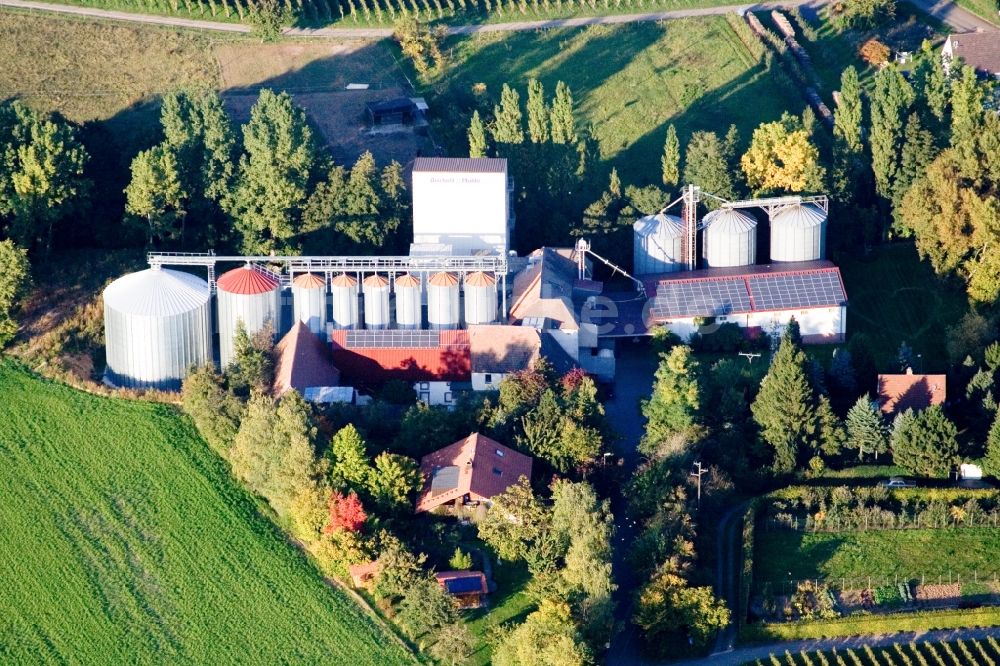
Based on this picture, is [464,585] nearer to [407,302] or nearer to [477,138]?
[407,302]

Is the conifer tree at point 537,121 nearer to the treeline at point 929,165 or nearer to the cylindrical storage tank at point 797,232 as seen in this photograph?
the cylindrical storage tank at point 797,232

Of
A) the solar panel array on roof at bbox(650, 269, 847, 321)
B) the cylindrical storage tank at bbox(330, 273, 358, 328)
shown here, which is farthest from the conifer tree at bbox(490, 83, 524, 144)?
the cylindrical storage tank at bbox(330, 273, 358, 328)

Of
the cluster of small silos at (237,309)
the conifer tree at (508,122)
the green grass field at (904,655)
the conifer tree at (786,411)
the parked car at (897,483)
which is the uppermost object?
the conifer tree at (508,122)

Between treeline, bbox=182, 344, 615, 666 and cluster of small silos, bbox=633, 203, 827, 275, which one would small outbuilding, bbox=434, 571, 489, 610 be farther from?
cluster of small silos, bbox=633, 203, 827, 275

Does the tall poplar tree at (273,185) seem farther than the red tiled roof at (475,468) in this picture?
Yes

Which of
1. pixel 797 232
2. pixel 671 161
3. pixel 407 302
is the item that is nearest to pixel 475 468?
pixel 407 302

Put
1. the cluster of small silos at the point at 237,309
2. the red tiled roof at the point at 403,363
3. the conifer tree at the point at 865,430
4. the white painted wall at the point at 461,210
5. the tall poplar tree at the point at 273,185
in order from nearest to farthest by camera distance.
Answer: the conifer tree at the point at 865,430
the cluster of small silos at the point at 237,309
the red tiled roof at the point at 403,363
the white painted wall at the point at 461,210
the tall poplar tree at the point at 273,185

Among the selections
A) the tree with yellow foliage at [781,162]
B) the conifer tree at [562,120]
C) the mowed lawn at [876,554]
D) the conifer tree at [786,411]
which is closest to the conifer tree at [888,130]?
the tree with yellow foliage at [781,162]

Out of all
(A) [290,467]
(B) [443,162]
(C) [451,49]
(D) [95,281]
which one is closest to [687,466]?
(A) [290,467]
